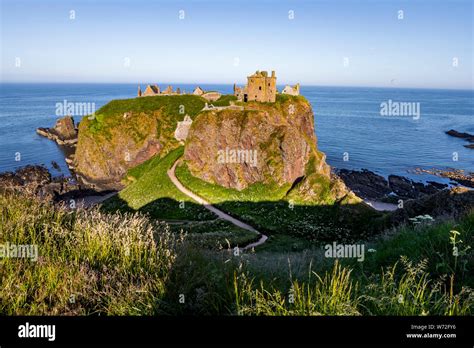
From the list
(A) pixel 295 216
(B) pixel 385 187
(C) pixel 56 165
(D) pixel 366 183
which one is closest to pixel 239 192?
(A) pixel 295 216

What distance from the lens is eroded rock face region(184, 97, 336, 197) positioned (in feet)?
177

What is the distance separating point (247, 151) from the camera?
55250mm

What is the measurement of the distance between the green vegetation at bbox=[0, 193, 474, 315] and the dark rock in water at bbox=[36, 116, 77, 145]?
117m

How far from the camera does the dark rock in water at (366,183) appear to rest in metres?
78.2

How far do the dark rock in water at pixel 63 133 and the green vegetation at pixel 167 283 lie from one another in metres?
117

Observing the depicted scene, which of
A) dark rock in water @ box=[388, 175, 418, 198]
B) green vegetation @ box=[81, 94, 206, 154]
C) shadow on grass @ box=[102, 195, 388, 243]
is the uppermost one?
green vegetation @ box=[81, 94, 206, 154]

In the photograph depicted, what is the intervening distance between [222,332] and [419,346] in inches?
98.9

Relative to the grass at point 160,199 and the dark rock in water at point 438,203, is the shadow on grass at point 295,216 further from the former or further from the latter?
the dark rock in water at point 438,203

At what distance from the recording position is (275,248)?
3331 centimetres

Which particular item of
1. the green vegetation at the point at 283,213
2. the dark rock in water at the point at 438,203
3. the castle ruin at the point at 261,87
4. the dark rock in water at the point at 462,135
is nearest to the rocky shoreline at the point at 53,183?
the green vegetation at the point at 283,213

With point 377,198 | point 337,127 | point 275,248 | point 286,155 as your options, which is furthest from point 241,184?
point 337,127

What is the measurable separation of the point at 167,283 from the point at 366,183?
3314 inches

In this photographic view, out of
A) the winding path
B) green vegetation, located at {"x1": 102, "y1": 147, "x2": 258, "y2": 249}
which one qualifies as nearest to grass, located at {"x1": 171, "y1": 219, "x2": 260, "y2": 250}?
green vegetation, located at {"x1": 102, "y1": 147, "x2": 258, "y2": 249}

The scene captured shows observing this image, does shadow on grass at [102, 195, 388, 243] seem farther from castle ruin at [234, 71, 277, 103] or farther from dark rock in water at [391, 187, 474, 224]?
castle ruin at [234, 71, 277, 103]
